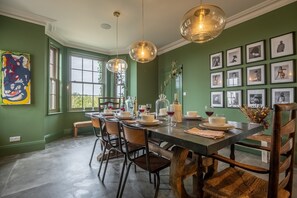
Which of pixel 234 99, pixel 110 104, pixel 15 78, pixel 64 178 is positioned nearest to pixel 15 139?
pixel 15 78

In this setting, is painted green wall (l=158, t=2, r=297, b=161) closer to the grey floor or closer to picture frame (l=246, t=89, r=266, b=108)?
picture frame (l=246, t=89, r=266, b=108)

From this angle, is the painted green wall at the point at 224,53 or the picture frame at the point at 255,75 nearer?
the painted green wall at the point at 224,53

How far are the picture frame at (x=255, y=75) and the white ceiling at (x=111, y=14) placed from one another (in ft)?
3.31

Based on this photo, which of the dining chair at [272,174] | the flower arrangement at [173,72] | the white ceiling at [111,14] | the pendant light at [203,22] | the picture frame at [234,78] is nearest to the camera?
the dining chair at [272,174]

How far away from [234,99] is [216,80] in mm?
602

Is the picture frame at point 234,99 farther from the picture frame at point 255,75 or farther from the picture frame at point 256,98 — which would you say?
the picture frame at point 255,75

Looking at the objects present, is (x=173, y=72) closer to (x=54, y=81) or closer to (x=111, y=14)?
(x=111, y=14)

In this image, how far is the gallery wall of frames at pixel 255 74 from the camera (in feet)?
8.42

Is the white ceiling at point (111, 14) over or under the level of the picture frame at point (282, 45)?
over

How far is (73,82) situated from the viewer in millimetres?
4809

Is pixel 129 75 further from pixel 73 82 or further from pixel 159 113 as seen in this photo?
pixel 159 113

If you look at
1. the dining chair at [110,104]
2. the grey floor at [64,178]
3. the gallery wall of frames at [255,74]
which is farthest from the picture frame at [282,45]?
the dining chair at [110,104]

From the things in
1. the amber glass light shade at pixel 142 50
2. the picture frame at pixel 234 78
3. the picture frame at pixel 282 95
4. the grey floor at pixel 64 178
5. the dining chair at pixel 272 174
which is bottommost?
the grey floor at pixel 64 178

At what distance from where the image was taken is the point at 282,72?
261cm
